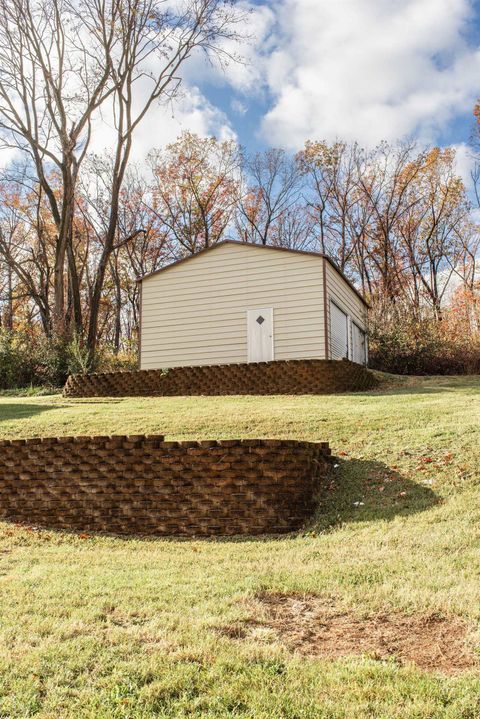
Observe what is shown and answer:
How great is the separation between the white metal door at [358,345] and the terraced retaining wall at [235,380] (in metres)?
4.21

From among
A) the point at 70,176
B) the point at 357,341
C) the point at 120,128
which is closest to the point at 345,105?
the point at 357,341

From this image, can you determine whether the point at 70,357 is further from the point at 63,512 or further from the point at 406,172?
the point at 406,172

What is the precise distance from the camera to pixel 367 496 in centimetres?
650

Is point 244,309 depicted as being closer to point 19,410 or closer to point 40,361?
point 40,361

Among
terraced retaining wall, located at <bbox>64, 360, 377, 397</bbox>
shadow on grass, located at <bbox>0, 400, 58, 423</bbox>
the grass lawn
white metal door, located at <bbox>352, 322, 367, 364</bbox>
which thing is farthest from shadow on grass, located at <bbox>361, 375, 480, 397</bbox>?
shadow on grass, located at <bbox>0, 400, 58, 423</bbox>

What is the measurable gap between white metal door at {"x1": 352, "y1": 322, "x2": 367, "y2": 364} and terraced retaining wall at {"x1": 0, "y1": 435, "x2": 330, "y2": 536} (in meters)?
13.7

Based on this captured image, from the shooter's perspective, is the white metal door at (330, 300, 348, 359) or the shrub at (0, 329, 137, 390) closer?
the white metal door at (330, 300, 348, 359)

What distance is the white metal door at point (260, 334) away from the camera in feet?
56.6

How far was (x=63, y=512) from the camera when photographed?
6.94 metres

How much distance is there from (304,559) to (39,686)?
102 inches

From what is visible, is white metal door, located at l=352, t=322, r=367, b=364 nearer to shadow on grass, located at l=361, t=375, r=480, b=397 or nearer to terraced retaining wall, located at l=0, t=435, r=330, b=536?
shadow on grass, located at l=361, t=375, r=480, b=397

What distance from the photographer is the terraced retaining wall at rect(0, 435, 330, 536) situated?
636 cm

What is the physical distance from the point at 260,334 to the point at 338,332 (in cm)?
254

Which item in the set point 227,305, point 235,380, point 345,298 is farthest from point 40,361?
point 345,298
